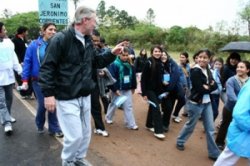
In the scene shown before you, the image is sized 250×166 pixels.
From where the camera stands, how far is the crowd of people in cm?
386

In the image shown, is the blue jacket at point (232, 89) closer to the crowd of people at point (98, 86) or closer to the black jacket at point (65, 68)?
the crowd of people at point (98, 86)

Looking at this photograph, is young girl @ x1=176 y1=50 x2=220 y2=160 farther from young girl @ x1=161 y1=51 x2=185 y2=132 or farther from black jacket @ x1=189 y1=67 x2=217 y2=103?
young girl @ x1=161 y1=51 x2=185 y2=132

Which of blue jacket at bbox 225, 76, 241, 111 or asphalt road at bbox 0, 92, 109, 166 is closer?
asphalt road at bbox 0, 92, 109, 166

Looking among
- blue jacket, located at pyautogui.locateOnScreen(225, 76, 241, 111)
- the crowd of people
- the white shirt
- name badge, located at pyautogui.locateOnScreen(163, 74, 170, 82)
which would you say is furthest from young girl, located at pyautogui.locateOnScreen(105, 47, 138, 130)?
blue jacket, located at pyautogui.locateOnScreen(225, 76, 241, 111)

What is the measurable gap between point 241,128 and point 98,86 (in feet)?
10.2

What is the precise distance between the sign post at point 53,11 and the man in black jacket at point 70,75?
4.59m

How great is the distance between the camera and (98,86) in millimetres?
6125

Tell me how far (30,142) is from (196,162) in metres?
2.79

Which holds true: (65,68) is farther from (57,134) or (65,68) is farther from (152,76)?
(152,76)

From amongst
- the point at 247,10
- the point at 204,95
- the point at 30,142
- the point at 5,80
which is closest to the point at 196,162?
the point at 204,95

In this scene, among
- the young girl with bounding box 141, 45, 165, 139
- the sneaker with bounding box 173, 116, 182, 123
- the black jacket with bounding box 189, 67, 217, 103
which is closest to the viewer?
the black jacket with bounding box 189, 67, 217, 103

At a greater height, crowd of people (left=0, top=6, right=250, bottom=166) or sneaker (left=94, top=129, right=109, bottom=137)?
crowd of people (left=0, top=6, right=250, bottom=166)

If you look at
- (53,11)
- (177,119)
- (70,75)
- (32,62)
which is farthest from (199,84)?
(53,11)

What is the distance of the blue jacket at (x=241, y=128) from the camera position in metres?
3.52
